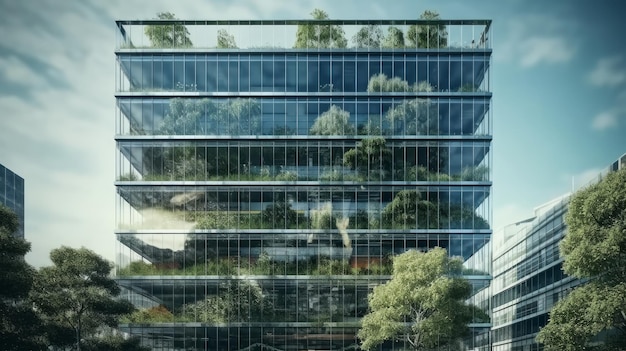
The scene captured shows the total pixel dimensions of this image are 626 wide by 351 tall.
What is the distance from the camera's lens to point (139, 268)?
55.7 meters

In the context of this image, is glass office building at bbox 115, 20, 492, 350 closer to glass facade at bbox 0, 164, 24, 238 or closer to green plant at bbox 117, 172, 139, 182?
green plant at bbox 117, 172, 139, 182

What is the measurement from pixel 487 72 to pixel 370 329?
1111 inches

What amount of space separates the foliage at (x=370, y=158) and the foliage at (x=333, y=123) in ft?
6.41

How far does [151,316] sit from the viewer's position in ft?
181

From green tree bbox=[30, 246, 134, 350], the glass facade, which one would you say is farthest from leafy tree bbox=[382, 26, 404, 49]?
the glass facade

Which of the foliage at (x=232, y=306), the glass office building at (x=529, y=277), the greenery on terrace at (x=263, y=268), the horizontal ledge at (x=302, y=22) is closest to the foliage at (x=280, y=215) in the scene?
the greenery on terrace at (x=263, y=268)

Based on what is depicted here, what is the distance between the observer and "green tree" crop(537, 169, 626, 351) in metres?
32.4

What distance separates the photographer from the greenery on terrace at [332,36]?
193 ft

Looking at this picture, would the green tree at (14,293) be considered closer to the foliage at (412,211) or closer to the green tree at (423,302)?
the green tree at (423,302)

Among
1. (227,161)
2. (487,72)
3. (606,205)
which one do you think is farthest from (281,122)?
(606,205)

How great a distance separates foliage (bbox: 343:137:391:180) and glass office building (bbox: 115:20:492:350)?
0.44 feet

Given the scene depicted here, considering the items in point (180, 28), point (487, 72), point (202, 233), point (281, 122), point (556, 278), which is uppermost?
point (180, 28)

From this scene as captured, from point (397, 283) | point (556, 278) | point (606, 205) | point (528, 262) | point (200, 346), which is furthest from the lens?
point (528, 262)

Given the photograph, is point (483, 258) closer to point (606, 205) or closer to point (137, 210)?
point (606, 205)
